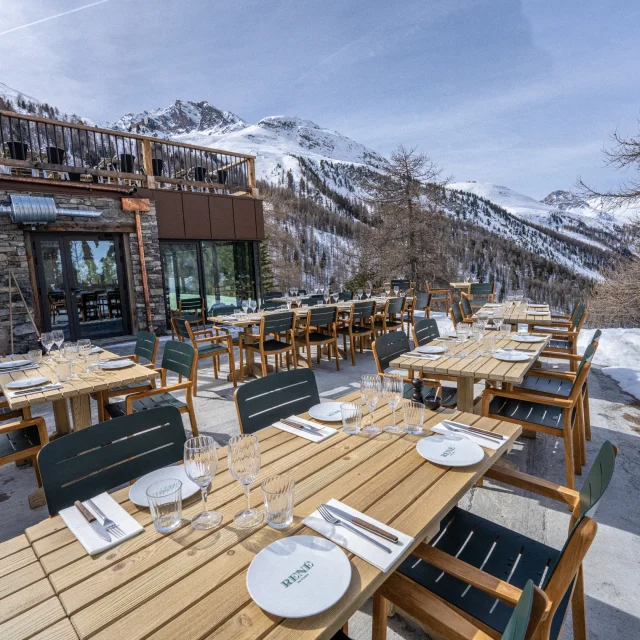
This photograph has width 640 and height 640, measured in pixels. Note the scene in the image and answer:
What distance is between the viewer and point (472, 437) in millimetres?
1522

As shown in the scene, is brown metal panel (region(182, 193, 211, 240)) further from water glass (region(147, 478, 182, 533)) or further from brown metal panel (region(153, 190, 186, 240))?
water glass (region(147, 478, 182, 533))

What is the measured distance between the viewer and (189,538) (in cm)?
98

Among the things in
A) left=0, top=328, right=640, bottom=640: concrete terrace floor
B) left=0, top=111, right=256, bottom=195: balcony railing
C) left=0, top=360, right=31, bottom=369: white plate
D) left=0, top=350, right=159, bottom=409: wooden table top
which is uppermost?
left=0, top=111, right=256, bottom=195: balcony railing

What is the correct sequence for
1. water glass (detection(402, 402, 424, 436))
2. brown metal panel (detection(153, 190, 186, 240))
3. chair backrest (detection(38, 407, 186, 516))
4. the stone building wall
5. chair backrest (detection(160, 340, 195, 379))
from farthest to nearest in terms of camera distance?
brown metal panel (detection(153, 190, 186, 240)) → the stone building wall → chair backrest (detection(160, 340, 195, 379)) → water glass (detection(402, 402, 424, 436)) → chair backrest (detection(38, 407, 186, 516))

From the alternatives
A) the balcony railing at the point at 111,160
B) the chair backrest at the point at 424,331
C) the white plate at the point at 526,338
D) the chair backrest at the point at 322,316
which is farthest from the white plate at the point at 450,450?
the balcony railing at the point at 111,160

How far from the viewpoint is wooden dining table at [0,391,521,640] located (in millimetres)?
732

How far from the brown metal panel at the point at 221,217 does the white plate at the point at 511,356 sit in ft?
25.2

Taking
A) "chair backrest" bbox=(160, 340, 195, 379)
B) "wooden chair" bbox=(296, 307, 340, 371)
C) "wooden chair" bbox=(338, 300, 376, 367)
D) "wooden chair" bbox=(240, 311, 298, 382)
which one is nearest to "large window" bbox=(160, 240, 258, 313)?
"wooden chair" bbox=(296, 307, 340, 371)

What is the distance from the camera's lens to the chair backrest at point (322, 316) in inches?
197

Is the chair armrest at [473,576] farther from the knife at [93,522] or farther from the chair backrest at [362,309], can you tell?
the chair backrest at [362,309]

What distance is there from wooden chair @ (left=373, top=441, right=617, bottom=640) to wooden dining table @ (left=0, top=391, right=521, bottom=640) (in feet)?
0.62

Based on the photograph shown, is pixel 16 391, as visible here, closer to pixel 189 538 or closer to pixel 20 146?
pixel 189 538

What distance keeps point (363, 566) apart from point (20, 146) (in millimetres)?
9131

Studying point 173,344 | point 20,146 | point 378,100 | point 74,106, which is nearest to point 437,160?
point 378,100
